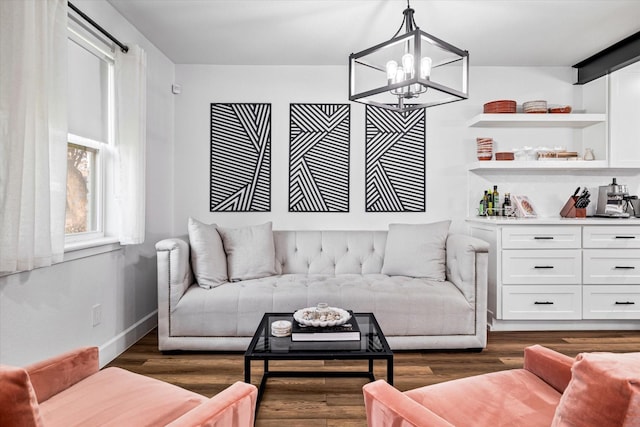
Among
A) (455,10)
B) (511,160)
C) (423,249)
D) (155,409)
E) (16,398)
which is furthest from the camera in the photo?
(511,160)

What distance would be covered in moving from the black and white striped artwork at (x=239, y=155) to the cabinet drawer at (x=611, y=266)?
2998 millimetres

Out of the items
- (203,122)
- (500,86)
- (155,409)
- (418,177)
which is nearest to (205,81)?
(203,122)

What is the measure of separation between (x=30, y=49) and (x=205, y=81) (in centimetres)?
222

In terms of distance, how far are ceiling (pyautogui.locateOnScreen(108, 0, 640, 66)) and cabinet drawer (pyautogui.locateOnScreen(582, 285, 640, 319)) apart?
7.06 feet

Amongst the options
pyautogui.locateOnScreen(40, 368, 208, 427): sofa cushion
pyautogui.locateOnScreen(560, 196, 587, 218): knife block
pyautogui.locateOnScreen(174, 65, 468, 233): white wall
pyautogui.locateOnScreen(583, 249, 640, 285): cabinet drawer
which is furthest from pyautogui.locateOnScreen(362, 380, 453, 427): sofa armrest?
pyautogui.locateOnScreen(560, 196, 587, 218): knife block

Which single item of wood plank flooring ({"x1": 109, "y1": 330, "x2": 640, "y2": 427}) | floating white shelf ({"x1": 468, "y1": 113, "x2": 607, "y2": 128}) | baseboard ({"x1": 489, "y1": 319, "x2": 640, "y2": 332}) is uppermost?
floating white shelf ({"x1": 468, "y1": 113, "x2": 607, "y2": 128})

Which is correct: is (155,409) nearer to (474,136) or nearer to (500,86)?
(474,136)

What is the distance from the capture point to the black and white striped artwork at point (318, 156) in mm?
3906

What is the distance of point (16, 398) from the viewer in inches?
27.7

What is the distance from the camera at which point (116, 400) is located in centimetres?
128

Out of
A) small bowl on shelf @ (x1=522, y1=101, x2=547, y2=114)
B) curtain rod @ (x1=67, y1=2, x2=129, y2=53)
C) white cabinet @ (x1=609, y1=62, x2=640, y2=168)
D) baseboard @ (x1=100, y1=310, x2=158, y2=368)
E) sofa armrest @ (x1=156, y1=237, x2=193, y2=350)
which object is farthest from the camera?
small bowl on shelf @ (x1=522, y1=101, x2=547, y2=114)

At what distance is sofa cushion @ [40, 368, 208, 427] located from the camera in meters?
1.17

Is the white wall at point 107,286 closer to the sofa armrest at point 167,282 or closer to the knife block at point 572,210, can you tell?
the sofa armrest at point 167,282

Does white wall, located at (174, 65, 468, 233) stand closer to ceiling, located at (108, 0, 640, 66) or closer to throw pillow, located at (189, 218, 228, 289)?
ceiling, located at (108, 0, 640, 66)
